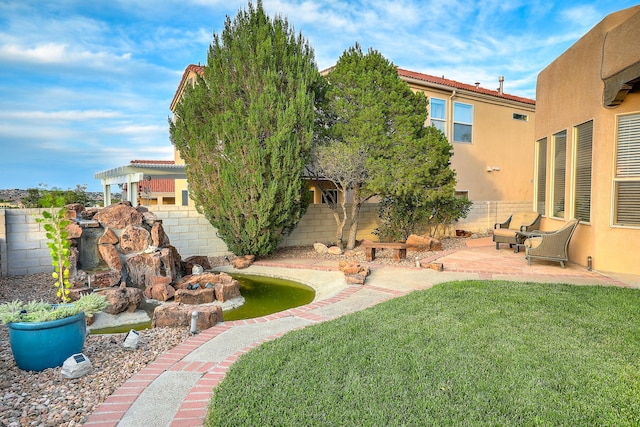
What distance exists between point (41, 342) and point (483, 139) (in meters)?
18.0

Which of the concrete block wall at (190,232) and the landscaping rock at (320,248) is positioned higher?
the concrete block wall at (190,232)

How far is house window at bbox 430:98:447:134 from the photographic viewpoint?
53.1 ft

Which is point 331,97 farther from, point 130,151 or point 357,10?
point 130,151

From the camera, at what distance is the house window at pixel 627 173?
7.57m

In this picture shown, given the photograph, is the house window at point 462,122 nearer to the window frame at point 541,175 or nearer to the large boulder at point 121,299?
the window frame at point 541,175

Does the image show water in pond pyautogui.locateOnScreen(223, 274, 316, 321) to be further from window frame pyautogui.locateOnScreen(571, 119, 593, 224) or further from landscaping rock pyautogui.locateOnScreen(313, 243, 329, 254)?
window frame pyautogui.locateOnScreen(571, 119, 593, 224)

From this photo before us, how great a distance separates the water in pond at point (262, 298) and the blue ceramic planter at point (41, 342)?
207 cm

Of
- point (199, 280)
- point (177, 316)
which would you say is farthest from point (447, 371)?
point (199, 280)

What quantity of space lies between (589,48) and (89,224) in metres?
11.4

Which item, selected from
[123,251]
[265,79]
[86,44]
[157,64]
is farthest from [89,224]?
[157,64]

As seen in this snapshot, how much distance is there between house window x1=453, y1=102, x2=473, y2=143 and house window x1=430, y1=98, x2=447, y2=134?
634 mm

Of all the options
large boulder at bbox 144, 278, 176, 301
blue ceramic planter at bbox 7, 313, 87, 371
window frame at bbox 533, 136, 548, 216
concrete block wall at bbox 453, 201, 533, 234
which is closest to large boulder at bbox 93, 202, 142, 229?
large boulder at bbox 144, 278, 176, 301

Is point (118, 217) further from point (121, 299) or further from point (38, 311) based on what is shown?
point (38, 311)

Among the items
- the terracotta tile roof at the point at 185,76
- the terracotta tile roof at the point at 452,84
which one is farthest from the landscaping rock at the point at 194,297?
the terracotta tile roof at the point at 452,84
